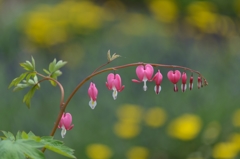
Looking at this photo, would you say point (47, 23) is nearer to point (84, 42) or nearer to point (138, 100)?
point (84, 42)

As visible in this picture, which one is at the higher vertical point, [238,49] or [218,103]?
[238,49]

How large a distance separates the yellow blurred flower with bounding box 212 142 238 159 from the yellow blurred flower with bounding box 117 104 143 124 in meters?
0.55

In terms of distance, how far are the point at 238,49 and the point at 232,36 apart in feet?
2.95

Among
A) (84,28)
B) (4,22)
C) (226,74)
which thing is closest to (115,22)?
(84,28)

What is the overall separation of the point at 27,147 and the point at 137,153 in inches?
82.2

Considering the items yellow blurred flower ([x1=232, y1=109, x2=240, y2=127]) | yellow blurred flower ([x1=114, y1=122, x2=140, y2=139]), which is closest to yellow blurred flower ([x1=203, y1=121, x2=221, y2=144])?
yellow blurred flower ([x1=232, y1=109, x2=240, y2=127])

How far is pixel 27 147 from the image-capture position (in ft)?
3.47

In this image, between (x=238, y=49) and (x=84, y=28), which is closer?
(x=238, y=49)

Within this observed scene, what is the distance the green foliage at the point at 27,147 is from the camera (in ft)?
3.38

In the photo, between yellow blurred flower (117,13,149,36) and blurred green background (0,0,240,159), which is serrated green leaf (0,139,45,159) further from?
yellow blurred flower (117,13,149,36)

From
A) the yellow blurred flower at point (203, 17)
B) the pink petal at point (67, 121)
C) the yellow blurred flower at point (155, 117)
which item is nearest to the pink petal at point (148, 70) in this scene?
the pink petal at point (67, 121)

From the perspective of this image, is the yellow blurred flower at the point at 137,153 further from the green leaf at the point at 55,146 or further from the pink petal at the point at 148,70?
the green leaf at the point at 55,146

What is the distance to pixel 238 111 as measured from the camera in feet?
10.9

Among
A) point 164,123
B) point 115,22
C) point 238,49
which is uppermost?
point 115,22
